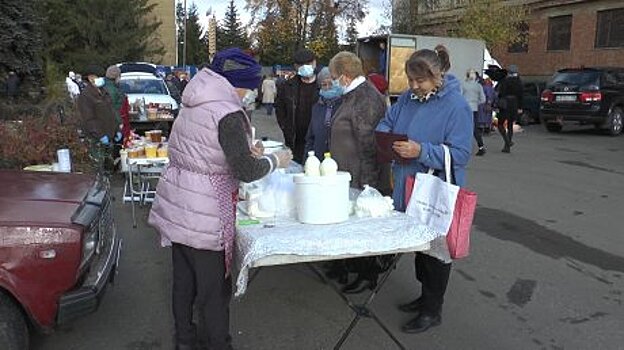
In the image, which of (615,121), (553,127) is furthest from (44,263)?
(553,127)

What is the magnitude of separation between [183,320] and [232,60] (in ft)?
4.93

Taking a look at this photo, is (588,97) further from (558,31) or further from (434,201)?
(558,31)

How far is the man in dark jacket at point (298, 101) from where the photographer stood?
6660mm

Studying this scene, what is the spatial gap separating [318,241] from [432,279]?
128 cm

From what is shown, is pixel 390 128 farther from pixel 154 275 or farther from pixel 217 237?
pixel 154 275

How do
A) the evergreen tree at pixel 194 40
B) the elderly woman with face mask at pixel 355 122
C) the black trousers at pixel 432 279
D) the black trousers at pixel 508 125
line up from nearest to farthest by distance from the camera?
the black trousers at pixel 432 279
the elderly woman with face mask at pixel 355 122
the black trousers at pixel 508 125
the evergreen tree at pixel 194 40

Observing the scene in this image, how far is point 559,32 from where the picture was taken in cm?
2958

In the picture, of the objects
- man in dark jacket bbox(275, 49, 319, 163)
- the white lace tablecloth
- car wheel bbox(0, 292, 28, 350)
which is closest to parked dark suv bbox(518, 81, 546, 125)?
man in dark jacket bbox(275, 49, 319, 163)

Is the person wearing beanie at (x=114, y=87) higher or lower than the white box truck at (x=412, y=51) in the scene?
lower

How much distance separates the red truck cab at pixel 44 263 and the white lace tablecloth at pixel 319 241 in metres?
0.87

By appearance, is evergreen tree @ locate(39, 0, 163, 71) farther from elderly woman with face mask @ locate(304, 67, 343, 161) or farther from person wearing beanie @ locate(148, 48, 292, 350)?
person wearing beanie @ locate(148, 48, 292, 350)

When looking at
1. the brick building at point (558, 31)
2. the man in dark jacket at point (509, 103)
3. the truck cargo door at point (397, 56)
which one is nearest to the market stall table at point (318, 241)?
the man in dark jacket at point (509, 103)

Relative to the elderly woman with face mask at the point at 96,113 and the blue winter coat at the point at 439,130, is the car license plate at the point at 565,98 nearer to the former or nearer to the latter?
the elderly woman with face mask at the point at 96,113

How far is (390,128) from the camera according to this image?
421 cm
